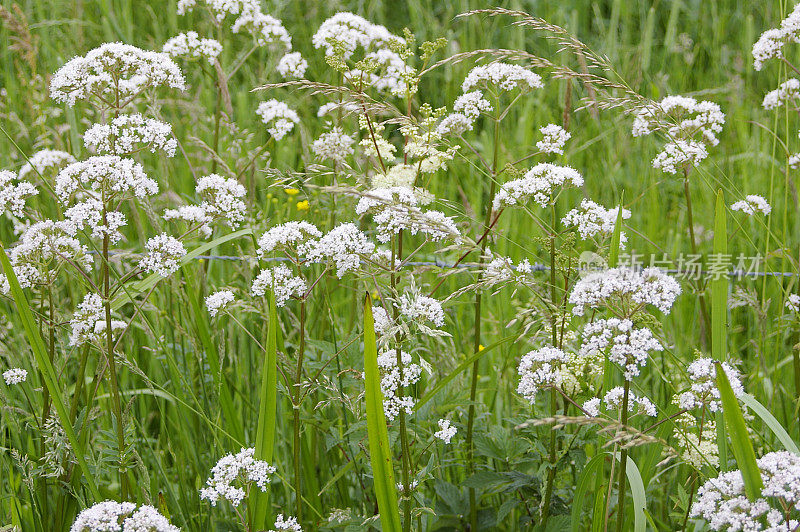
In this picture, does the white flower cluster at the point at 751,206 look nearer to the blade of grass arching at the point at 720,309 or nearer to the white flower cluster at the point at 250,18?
the blade of grass arching at the point at 720,309

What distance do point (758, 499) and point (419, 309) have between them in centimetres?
95

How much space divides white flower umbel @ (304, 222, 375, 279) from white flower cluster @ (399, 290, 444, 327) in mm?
177

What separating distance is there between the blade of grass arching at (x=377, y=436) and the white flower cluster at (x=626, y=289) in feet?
1.66

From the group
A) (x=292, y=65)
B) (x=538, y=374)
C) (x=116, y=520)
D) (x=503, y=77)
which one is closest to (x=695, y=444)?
(x=538, y=374)

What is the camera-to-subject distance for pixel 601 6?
7316mm

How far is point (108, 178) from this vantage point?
229 centimetres

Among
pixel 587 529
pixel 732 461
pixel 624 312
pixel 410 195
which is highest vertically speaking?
pixel 410 195

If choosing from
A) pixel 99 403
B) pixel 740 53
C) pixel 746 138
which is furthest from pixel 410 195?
pixel 740 53

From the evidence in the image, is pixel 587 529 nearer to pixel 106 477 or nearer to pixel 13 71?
pixel 106 477

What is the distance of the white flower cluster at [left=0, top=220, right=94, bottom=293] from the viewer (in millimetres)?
2414

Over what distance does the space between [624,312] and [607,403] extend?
12.7 inches

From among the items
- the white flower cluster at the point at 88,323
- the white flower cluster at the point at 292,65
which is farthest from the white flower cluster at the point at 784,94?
the white flower cluster at the point at 88,323

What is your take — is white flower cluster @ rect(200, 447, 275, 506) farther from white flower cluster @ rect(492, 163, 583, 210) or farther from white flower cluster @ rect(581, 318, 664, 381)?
white flower cluster @ rect(492, 163, 583, 210)

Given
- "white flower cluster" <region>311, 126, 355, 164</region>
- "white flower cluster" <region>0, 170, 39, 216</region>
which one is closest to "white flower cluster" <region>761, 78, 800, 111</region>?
"white flower cluster" <region>311, 126, 355, 164</region>
